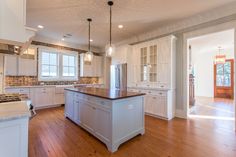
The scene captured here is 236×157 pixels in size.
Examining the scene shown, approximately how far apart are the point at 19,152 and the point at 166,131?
2.76 meters

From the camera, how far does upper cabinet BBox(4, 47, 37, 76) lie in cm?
451

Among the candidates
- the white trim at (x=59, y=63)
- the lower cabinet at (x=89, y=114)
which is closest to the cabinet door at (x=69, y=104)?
the lower cabinet at (x=89, y=114)

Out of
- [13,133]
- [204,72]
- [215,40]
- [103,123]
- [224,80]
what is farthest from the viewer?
[204,72]

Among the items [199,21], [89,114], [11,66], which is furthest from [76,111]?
[199,21]

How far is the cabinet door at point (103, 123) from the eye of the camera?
2.27 m

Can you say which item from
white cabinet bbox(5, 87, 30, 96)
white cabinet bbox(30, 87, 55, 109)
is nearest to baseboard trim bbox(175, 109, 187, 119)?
white cabinet bbox(30, 87, 55, 109)

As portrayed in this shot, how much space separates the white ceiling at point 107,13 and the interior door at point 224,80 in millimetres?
5957

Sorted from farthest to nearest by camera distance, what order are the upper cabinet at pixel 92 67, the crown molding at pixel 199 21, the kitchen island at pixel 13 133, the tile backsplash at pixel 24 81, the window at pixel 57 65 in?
the upper cabinet at pixel 92 67, the window at pixel 57 65, the tile backsplash at pixel 24 81, the crown molding at pixel 199 21, the kitchen island at pixel 13 133

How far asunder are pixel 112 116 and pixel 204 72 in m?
8.30

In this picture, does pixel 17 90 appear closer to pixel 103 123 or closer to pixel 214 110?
pixel 103 123

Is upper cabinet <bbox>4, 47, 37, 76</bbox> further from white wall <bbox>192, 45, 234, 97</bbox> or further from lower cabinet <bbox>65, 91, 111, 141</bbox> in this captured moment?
white wall <bbox>192, 45, 234, 97</bbox>

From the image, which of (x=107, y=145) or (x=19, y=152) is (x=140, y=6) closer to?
(x=107, y=145)

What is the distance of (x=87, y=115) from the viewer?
2.89m

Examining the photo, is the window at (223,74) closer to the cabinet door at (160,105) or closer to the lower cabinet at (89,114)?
the cabinet door at (160,105)
